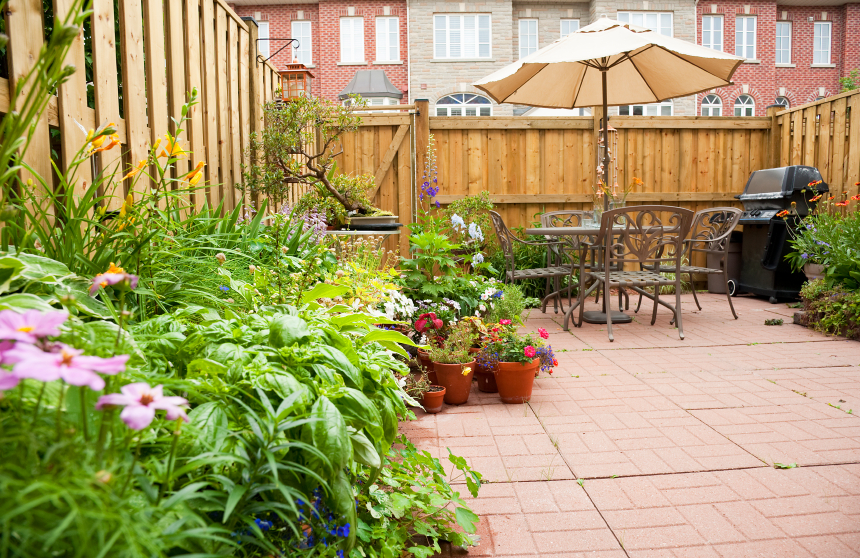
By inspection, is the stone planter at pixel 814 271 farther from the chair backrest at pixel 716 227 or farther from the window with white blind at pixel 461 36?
the window with white blind at pixel 461 36

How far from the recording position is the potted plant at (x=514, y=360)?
304cm

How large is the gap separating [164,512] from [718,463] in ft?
7.00

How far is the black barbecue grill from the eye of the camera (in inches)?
246

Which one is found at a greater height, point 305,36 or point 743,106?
point 305,36

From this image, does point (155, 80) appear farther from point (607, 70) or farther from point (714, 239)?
point (714, 239)

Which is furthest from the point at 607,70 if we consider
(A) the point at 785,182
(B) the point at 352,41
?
(B) the point at 352,41

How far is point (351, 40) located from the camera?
1669cm

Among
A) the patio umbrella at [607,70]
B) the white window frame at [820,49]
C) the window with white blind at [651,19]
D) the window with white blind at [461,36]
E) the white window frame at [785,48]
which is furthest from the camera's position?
the white window frame at [820,49]

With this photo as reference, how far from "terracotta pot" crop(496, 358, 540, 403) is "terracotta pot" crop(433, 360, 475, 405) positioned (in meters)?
0.17

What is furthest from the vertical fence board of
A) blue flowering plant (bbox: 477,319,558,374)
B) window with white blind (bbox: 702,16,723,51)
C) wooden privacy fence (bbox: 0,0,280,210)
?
window with white blind (bbox: 702,16,723,51)

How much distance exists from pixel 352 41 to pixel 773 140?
12.4 metres

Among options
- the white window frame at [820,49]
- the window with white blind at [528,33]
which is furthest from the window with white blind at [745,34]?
the window with white blind at [528,33]

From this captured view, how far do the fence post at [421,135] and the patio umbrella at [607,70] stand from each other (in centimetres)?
117

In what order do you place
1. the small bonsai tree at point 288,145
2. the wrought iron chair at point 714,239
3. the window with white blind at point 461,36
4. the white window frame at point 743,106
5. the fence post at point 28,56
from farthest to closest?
the white window frame at point 743,106 < the window with white blind at point 461,36 < the wrought iron chair at point 714,239 < the small bonsai tree at point 288,145 < the fence post at point 28,56
